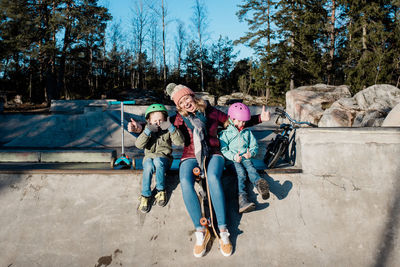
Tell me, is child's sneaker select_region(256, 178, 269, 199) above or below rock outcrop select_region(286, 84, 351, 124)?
below

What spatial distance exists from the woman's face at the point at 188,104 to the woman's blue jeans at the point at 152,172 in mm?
687

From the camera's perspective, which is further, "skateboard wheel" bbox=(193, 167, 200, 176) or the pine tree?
the pine tree

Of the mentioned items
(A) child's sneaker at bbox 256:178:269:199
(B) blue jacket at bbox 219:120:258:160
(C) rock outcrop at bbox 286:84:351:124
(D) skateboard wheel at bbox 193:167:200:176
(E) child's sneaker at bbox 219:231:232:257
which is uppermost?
(C) rock outcrop at bbox 286:84:351:124

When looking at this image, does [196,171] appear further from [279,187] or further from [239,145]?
[279,187]

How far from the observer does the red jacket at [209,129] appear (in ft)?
9.57

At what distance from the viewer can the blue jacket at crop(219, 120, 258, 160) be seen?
2.95 m

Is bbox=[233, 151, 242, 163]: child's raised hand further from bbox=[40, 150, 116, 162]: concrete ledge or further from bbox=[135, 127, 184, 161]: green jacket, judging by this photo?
bbox=[40, 150, 116, 162]: concrete ledge

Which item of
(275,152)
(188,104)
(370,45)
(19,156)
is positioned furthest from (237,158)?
(370,45)

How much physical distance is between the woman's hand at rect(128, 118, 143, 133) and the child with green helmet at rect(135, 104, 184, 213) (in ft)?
0.40

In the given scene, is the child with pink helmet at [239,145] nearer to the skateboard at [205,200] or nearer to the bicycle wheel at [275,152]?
the skateboard at [205,200]

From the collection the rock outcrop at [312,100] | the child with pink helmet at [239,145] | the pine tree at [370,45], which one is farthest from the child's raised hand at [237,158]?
the pine tree at [370,45]

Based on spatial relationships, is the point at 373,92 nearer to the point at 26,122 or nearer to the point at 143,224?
the point at 143,224

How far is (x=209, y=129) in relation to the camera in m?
3.02

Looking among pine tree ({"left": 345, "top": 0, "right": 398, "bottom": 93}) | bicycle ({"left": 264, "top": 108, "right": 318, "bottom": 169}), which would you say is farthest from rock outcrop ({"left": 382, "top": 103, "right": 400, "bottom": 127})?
pine tree ({"left": 345, "top": 0, "right": 398, "bottom": 93})
